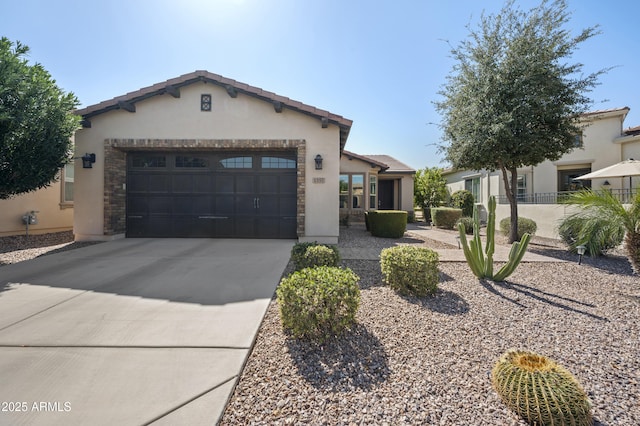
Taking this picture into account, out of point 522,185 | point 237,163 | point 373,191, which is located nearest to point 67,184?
point 237,163

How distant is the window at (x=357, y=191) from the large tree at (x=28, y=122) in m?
11.5

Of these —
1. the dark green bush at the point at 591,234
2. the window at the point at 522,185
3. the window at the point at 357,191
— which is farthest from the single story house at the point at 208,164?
the window at the point at 522,185

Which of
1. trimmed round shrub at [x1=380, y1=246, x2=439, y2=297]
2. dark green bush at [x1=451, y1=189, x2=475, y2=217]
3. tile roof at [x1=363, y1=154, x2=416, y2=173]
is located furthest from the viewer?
tile roof at [x1=363, y1=154, x2=416, y2=173]

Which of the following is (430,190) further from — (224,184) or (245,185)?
(224,184)

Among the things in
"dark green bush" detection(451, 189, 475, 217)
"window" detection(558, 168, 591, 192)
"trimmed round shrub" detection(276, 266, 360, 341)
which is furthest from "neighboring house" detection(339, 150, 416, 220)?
"trimmed round shrub" detection(276, 266, 360, 341)

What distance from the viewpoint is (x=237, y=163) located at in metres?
9.18

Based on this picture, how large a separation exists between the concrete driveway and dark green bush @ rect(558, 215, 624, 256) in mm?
6063

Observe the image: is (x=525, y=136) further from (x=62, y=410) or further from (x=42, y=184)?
(x=42, y=184)

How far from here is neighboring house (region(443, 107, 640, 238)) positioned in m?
11.1

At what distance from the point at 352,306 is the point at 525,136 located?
7.78 meters

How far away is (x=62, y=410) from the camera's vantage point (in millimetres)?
2004

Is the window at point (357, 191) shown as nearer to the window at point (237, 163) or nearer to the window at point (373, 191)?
the window at point (373, 191)

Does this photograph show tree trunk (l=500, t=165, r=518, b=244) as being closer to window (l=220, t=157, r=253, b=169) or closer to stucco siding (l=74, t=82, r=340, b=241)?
stucco siding (l=74, t=82, r=340, b=241)

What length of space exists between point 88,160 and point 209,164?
358 cm
